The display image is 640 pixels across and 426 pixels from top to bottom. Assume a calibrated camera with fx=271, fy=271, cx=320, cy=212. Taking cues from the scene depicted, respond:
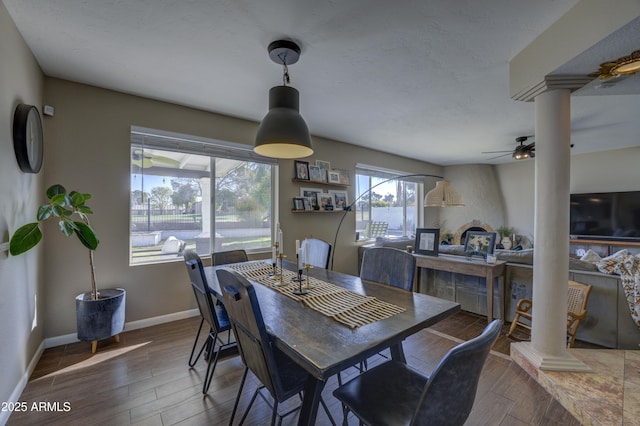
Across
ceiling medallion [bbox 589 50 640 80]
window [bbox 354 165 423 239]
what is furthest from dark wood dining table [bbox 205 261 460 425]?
window [bbox 354 165 423 239]

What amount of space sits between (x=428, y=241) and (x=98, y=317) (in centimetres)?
363

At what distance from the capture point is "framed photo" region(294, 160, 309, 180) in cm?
408

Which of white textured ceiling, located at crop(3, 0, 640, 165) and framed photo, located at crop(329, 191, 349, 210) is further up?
white textured ceiling, located at crop(3, 0, 640, 165)

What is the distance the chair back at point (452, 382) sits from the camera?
2.74 feet

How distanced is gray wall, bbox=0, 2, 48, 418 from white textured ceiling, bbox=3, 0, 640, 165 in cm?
21

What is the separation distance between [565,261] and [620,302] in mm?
966

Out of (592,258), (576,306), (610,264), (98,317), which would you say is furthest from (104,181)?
(592,258)

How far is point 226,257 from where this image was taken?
2762 mm

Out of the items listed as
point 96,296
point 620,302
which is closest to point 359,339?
point 96,296

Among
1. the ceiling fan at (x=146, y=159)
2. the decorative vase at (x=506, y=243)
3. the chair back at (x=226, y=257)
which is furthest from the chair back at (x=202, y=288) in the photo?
the decorative vase at (x=506, y=243)

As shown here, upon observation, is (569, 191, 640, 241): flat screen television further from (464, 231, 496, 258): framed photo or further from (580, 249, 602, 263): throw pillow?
(464, 231, 496, 258): framed photo

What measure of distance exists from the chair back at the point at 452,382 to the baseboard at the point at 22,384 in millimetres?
2355

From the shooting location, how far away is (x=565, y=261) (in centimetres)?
206

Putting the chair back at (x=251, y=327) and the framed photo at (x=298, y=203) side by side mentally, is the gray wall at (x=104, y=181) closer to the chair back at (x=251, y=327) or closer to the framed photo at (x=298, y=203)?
the framed photo at (x=298, y=203)
